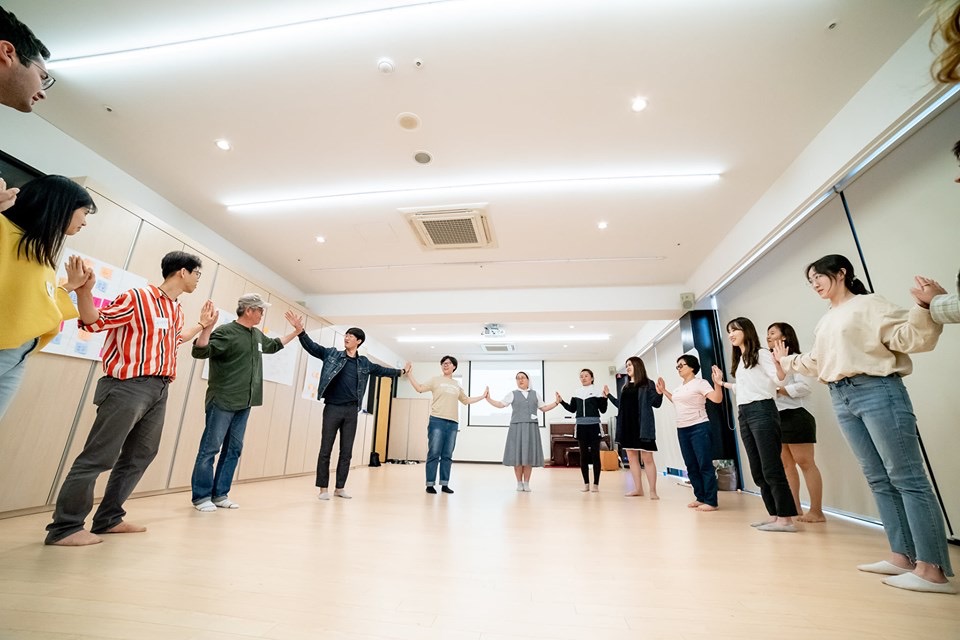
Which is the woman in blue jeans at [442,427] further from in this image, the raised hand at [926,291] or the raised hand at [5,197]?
the raised hand at [926,291]

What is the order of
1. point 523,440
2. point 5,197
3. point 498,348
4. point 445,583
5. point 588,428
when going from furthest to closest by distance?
point 498,348, point 588,428, point 523,440, point 445,583, point 5,197

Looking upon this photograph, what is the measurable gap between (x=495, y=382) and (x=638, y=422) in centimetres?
755

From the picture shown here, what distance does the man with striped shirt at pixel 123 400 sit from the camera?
5.71 feet

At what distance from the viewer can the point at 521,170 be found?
11.7 ft

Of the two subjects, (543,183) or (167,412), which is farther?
(543,183)

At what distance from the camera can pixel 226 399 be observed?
9.09 feet

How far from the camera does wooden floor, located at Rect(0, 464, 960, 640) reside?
1066 millimetres

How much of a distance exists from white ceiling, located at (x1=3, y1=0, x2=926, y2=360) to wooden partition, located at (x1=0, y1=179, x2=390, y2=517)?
778 millimetres

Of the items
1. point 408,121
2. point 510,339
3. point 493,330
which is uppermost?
point 408,121

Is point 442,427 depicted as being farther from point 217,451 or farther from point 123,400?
point 123,400

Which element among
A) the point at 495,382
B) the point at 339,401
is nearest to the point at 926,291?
the point at 339,401

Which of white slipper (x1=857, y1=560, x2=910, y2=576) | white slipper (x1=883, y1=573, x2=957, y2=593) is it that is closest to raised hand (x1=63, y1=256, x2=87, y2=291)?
white slipper (x1=883, y1=573, x2=957, y2=593)

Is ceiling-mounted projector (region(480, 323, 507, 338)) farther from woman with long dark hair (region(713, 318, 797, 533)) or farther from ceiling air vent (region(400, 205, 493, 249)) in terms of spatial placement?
woman with long dark hair (region(713, 318, 797, 533))

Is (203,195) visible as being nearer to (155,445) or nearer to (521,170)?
(155,445)
